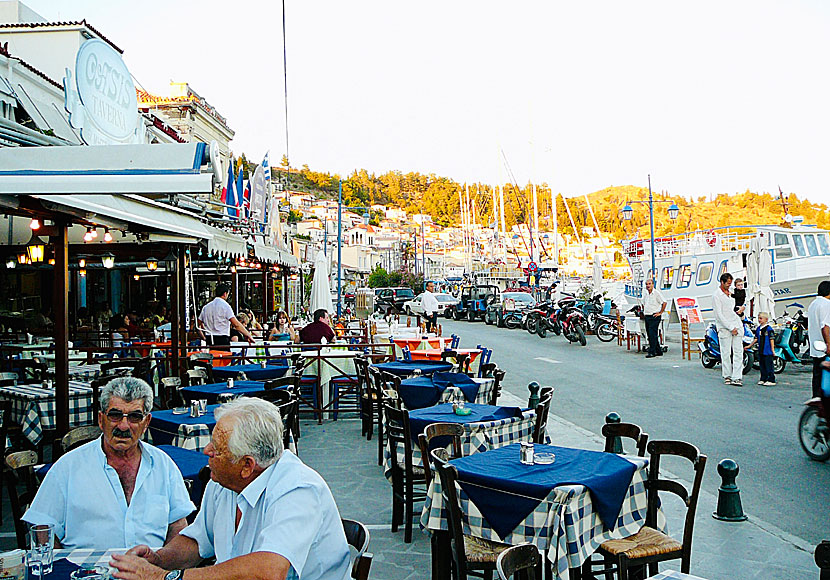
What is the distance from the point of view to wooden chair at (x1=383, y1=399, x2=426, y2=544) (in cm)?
583

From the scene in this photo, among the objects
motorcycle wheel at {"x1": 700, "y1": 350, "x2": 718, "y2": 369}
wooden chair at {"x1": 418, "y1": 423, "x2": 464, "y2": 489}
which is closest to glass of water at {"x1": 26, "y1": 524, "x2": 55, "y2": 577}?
wooden chair at {"x1": 418, "y1": 423, "x2": 464, "y2": 489}

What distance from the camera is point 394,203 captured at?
158 meters

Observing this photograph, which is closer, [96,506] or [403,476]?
[96,506]

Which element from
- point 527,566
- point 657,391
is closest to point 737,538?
point 527,566

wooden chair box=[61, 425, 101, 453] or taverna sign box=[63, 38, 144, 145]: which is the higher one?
taverna sign box=[63, 38, 144, 145]

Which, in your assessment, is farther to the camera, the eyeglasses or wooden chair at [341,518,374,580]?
the eyeglasses

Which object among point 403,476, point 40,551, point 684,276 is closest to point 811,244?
point 684,276

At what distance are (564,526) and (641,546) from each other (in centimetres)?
59

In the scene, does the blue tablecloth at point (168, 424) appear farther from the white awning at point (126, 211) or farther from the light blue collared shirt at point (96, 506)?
the light blue collared shirt at point (96, 506)

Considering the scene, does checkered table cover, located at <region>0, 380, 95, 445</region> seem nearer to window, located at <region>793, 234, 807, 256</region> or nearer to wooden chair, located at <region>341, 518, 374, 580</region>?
wooden chair, located at <region>341, 518, 374, 580</region>

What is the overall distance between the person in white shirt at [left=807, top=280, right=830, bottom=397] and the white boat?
345 inches

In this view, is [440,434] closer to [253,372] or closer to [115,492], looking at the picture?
[115,492]

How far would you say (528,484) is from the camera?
4.02 metres

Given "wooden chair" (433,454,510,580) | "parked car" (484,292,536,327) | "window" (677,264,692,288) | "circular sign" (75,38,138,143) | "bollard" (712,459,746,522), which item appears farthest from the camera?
"parked car" (484,292,536,327)
